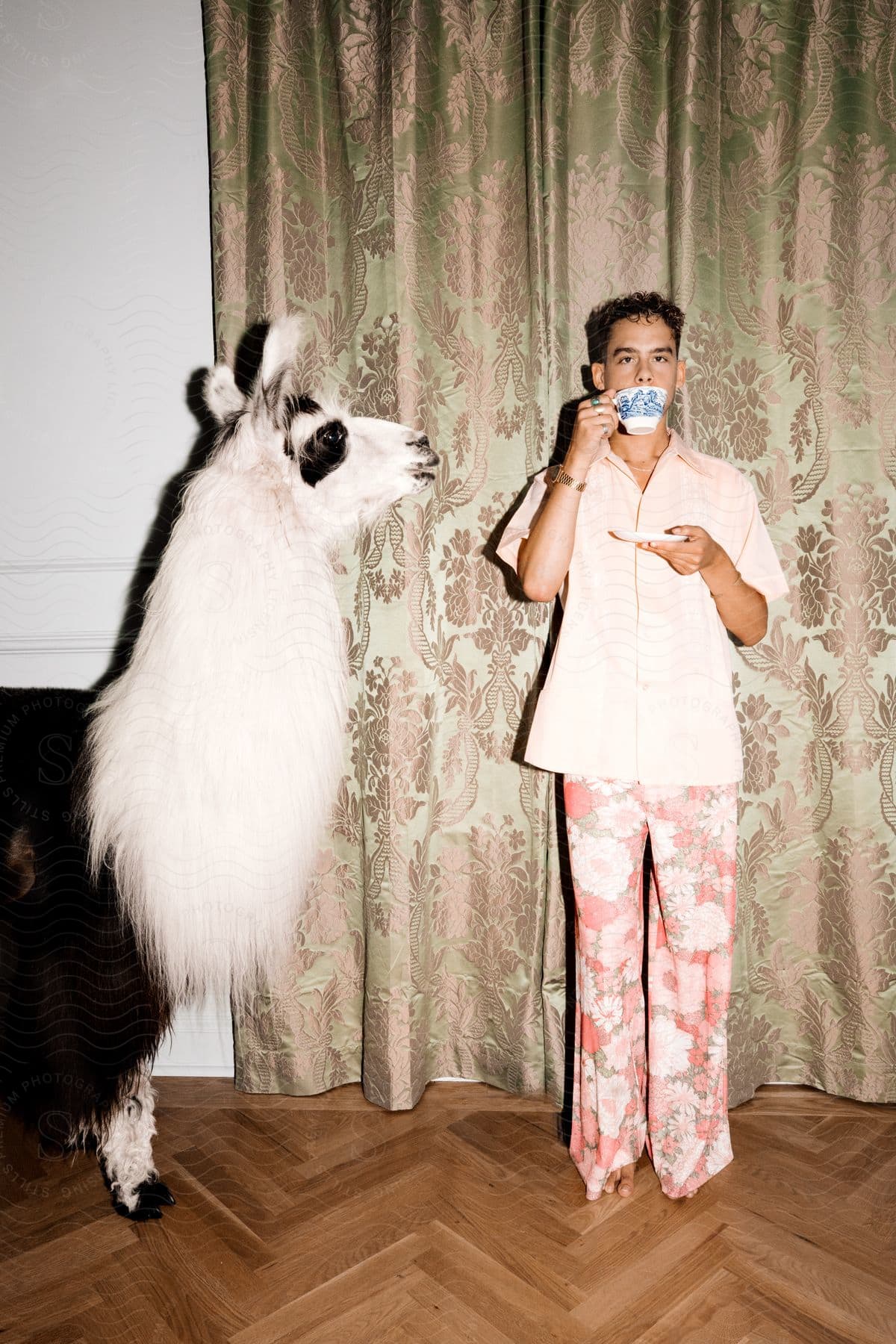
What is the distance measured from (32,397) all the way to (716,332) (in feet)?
4.99

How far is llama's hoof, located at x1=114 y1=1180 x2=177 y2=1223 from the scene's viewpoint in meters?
1.46

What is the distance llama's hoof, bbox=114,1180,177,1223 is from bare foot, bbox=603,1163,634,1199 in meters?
0.84

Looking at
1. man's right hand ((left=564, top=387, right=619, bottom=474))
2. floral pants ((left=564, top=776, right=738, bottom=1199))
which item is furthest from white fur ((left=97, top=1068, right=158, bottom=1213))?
man's right hand ((left=564, top=387, right=619, bottom=474))

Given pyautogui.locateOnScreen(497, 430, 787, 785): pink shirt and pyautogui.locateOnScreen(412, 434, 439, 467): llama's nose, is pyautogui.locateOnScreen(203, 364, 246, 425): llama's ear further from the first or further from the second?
pyautogui.locateOnScreen(497, 430, 787, 785): pink shirt

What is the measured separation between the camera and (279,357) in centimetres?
123

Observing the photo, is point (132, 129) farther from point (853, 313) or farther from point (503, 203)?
point (853, 313)

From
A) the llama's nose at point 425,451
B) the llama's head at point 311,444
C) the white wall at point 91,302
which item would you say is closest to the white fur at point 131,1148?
the white wall at point 91,302

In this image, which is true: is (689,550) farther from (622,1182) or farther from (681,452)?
(622,1182)

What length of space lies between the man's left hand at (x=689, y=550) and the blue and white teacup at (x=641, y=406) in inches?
6.8

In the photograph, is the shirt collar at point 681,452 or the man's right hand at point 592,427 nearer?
the man's right hand at point 592,427

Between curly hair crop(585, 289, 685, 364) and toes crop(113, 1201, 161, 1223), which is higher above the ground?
curly hair crop(585, 289, 685, 364)

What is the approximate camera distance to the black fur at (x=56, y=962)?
4.34ft

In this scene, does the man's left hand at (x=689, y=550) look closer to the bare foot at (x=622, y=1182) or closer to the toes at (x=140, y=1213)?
the bare foot at (x=622, y=1182)

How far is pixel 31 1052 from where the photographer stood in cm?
133
